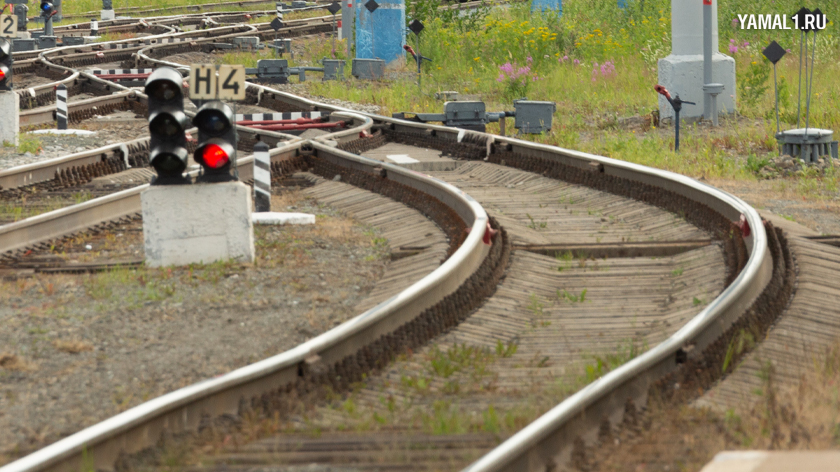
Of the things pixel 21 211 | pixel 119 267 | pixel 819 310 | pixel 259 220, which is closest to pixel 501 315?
pixel 819 310

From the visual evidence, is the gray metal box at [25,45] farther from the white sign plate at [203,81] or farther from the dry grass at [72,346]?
the dry grass at [72,346]

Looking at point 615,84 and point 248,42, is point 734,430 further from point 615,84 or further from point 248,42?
point 248,42

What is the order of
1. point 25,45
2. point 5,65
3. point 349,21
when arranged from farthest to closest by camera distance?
point 25,45
point 349,21
point 5,65

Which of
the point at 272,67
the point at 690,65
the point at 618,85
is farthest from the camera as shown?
the point at 272,67

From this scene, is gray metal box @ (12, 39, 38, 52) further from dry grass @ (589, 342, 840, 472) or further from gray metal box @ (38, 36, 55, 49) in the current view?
dry grass @ (589, 342, 840, 472)

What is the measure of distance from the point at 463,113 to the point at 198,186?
8.34m

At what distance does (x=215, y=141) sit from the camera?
28.3ft

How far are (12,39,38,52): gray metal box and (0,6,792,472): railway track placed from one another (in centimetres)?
2479

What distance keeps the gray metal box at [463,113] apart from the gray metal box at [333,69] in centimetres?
1124

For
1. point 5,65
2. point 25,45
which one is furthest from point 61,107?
point 25,45

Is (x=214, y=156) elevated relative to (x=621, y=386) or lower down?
elevated

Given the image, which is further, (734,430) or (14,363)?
(14,363)

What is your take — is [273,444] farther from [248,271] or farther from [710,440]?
[248,271]

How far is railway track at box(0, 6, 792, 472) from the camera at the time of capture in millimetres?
4648
